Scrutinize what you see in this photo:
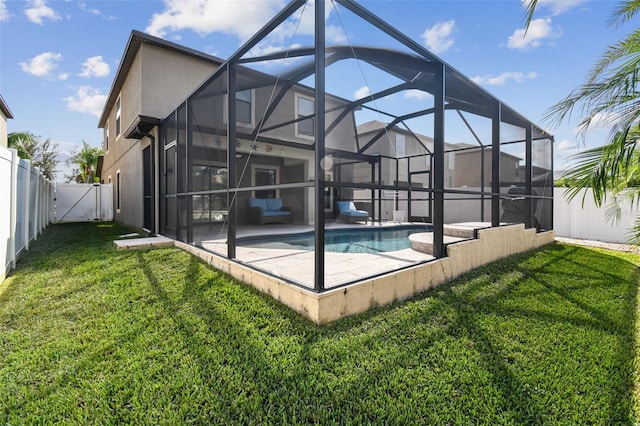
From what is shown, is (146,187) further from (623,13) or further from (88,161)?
(88,161)

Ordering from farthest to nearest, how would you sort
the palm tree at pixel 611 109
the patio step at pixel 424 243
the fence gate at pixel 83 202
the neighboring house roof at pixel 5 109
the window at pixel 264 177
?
the fence gate at pixel 83 202
the neighboring house roof at pixel 5 109
the window at pixel 264 177
the patio step at pixel 424 243
the palm tree at pixel 611 109

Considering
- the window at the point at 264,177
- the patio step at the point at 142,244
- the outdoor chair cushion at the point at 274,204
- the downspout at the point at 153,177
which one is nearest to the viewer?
the patio step at the point at 142,244

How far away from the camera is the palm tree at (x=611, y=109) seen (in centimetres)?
227

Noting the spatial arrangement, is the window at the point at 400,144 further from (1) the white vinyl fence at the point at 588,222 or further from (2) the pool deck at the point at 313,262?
(2) the pool deck at the point at 313,262

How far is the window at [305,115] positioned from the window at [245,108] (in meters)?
1.44

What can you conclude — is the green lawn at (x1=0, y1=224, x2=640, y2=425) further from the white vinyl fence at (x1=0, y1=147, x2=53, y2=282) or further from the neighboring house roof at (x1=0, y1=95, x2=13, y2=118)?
the neighboring house roof at (x1=0, y1=95, x2=13, y2=118)

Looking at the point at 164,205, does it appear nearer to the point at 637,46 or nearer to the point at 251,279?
the point at 251,279

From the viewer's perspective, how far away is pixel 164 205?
699 centimetres

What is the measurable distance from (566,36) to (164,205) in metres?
7.83

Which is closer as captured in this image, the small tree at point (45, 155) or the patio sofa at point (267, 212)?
the patio sofa at point (267, 212)

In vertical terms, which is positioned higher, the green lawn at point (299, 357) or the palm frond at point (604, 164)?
the palm frond at point (604, 164)

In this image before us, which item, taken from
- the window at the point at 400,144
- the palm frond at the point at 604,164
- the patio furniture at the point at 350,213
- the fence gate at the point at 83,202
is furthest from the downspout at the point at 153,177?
the fence gate at the point at 83,202

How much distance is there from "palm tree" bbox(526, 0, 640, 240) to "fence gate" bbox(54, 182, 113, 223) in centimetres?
1684

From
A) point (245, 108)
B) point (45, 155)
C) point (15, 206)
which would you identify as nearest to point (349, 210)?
point (245, 108)
